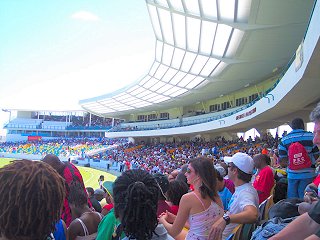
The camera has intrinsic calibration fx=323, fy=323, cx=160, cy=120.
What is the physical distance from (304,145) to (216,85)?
27421 millimetres

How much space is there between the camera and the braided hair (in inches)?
112

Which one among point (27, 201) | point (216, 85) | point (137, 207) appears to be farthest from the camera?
point (216, 85)

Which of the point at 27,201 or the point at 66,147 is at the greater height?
the point at 27,201

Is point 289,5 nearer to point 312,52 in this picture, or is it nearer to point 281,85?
point 281,85

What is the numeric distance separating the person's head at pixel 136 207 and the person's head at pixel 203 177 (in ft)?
2.32

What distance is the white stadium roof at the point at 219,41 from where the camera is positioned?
16.4 metres

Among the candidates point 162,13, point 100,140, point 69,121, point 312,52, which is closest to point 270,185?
point 312,52

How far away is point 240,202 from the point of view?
3.16 meters

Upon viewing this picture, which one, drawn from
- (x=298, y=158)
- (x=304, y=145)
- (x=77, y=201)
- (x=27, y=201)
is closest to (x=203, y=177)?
(x=77, y=201)

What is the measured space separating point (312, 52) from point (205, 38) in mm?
12785

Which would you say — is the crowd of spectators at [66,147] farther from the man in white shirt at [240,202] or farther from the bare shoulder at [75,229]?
the man in white shirt at [240,202]

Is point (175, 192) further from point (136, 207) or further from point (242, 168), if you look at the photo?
point (136, 207)

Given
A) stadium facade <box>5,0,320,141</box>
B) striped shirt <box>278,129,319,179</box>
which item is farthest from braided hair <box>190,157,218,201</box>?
stadium facade <box>5,0,320,141</box>

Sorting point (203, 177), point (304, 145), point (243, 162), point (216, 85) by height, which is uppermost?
point (216, 85)
